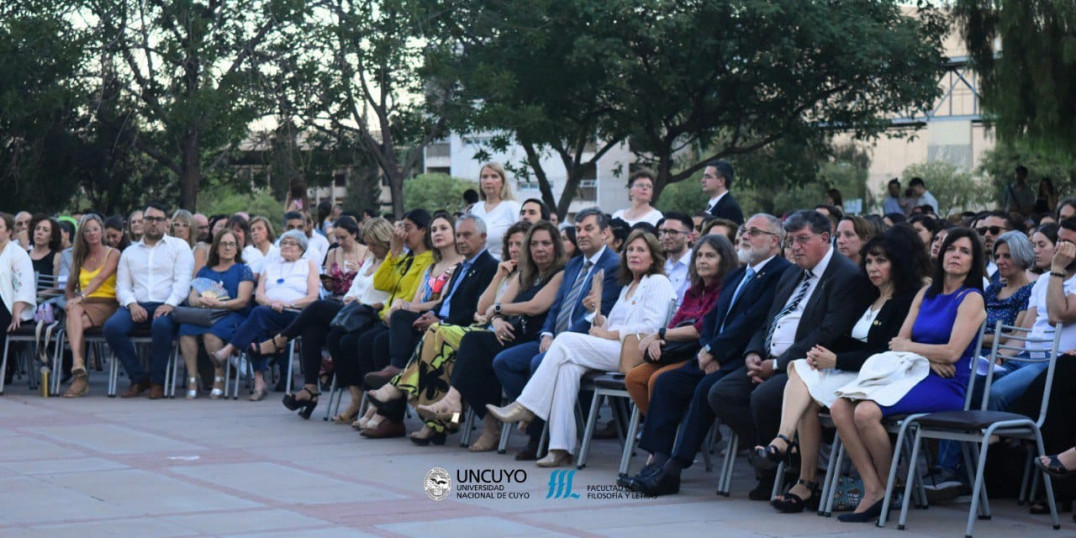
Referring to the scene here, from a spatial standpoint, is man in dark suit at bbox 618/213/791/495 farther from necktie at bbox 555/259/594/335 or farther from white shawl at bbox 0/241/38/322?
white shawl at bbox 0/241/38/322

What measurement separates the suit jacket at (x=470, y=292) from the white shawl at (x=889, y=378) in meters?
3.96

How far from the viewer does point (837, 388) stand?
777 cm

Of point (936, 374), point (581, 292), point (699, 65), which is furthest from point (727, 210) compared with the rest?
point (699, 65)

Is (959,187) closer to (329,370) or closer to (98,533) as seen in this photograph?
(329,370)

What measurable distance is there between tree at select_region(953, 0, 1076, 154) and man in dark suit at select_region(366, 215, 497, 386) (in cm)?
996

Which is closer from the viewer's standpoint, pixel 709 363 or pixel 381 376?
pixel 709 363

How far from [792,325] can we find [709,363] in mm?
534

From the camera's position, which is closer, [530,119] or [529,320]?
[529,320]

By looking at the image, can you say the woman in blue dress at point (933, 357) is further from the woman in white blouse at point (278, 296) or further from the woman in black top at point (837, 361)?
the woman in white blouse at point (278, 296)

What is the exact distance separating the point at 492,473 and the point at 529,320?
1632mm

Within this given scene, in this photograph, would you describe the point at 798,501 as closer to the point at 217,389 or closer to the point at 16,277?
the point at 217,389

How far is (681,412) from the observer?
28.5 feet

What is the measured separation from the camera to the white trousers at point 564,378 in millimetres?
9422

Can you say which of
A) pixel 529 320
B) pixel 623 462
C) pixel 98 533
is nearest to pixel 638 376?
pixel 623 462
